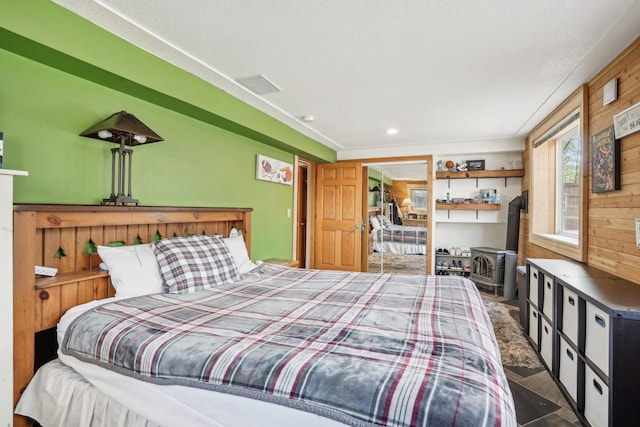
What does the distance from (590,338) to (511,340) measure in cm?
131

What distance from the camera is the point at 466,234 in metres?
5.50

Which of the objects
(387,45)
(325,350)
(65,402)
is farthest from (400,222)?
(65,402)

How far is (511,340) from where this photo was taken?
2979 mm

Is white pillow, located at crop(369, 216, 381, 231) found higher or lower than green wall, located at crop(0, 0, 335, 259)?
lower

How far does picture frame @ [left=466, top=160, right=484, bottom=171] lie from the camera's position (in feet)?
17.2

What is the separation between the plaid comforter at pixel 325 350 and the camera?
968mm

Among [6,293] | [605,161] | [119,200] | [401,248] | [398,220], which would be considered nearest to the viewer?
[6,293]

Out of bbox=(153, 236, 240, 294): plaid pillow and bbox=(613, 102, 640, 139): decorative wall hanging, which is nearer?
bbox=(613, 102, 640, 139): decorative wall hanging

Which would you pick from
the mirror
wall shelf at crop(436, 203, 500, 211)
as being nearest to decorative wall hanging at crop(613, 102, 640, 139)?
wall shelf at crop(436, 203, 500, 211)

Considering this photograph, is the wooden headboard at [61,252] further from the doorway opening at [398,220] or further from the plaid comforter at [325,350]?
the doorway opening at [398,220]

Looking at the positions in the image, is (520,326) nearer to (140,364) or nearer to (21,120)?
(140,364)

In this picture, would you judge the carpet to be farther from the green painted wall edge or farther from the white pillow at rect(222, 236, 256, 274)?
the green painted wall edge

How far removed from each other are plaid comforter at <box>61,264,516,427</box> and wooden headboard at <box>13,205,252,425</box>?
0.21 meters

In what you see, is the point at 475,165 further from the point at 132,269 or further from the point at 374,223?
the point at 132,269
